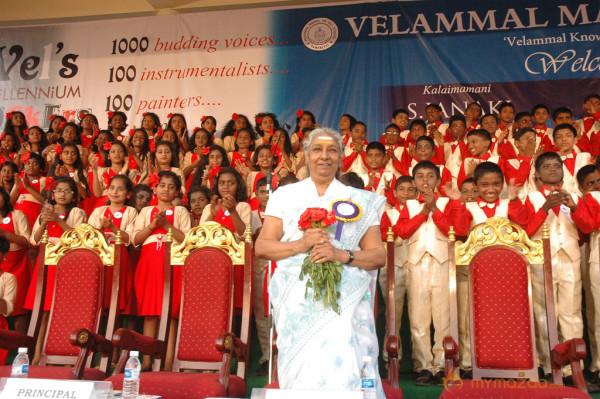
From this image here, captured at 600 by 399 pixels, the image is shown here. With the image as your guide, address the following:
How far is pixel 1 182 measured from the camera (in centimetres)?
619

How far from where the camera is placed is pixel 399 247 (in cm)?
427

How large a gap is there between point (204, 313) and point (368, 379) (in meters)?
1.35

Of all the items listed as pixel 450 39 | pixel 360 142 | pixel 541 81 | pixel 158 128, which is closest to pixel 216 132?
pixel 158 128

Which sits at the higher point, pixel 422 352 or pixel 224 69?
pixel 224 69

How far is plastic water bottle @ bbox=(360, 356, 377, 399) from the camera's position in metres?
2.17

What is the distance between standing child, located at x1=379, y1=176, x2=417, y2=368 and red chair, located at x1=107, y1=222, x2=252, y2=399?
107 centimetres

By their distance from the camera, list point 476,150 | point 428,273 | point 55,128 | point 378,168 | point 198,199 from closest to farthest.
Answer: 1. point 428,273
2. point 198,199
3. point 378,168
4. point 476,150
5. point 55,128

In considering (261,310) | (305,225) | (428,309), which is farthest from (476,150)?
(305,225)

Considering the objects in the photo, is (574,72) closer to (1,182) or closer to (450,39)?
(450,39)

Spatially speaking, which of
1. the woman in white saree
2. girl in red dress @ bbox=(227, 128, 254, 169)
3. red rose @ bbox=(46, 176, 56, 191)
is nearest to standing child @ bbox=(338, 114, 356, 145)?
girl in red dress @ bbox=(227, 128, 254, 169)

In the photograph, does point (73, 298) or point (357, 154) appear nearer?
point (73, 298)

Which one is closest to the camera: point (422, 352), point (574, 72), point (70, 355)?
point (70, 355)

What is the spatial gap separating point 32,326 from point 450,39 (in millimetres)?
5821

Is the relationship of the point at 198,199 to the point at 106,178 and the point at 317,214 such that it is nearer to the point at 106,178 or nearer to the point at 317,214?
the point at 106,178
